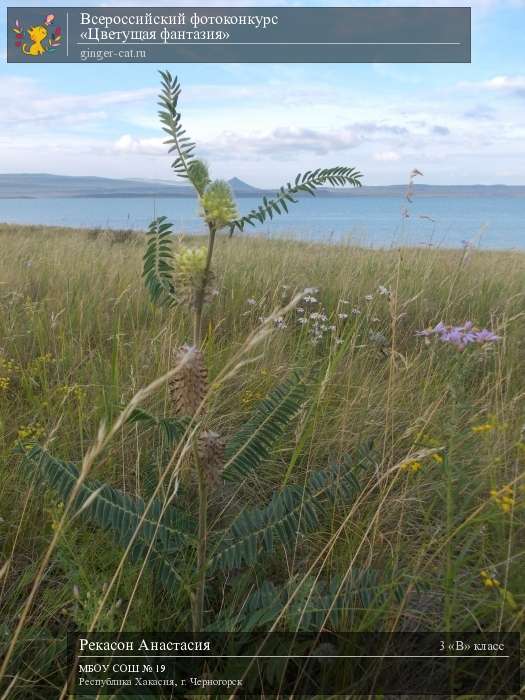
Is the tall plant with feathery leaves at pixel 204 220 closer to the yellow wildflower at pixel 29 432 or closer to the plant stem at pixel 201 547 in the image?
the plant stem at pixel 201 547

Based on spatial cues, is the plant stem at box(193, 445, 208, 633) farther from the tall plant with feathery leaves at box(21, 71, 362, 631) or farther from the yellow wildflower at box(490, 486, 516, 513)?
the yellow wildflower at box(490, 486, 516, 513)

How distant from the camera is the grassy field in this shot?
147 centimetres

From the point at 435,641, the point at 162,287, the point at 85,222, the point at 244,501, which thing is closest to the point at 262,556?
the point at 244,501

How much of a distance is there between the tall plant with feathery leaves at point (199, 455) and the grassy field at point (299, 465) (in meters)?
0.08

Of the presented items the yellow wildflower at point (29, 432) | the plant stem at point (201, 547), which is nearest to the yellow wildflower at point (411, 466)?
the plant stem at point (201, 547)

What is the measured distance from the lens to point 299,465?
86.1 inches

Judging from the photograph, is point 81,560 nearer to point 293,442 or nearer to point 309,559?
point 309,559

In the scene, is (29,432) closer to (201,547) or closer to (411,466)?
(201,547)

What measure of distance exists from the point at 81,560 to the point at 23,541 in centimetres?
27

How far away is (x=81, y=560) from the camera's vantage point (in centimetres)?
164

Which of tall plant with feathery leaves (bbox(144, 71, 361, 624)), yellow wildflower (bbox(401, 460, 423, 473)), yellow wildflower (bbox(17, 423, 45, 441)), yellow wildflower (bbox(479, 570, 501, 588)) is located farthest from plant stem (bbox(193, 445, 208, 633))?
yellow wildflower (bbox(17, 423, 45, 441))

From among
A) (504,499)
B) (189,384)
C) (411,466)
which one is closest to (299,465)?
(411,466)

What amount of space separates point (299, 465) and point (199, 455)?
0.97 m

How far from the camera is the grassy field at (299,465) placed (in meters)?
1.47
